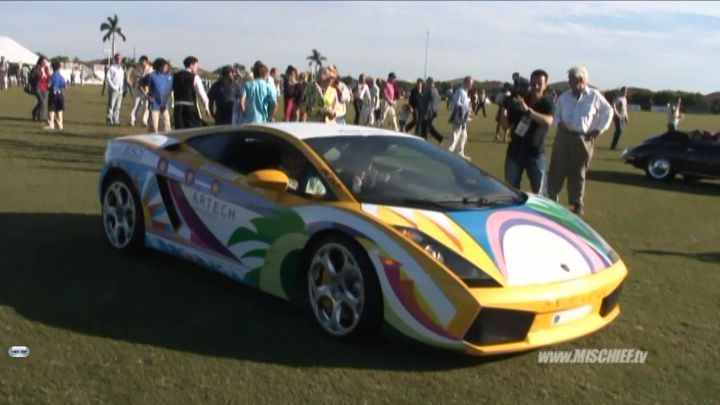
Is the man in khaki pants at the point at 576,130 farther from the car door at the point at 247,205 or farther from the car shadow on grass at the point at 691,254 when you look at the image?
the car door at the point at 247,205

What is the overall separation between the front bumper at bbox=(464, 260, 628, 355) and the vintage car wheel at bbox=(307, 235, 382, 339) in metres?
0.59

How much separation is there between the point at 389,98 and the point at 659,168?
29.4 feet

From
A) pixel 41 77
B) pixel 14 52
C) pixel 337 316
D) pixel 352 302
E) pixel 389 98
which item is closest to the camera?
pixel 352 302

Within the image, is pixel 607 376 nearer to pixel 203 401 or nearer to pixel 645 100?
pixel 203 401

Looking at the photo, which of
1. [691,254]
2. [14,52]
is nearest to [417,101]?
[691,254]

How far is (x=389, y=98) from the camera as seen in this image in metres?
22.1

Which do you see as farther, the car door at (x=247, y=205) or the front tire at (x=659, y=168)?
the front tire at (x=659, y=168)

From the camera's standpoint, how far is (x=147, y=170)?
238 inches

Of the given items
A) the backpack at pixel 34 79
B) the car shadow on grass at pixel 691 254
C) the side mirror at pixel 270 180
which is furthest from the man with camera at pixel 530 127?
the backpack at pixel 34 79

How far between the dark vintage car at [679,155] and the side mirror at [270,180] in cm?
1149

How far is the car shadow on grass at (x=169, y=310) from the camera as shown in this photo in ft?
14.5

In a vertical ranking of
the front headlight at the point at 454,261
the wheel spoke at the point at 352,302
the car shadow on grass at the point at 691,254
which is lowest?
the car shadow on grass at the point at 691,254

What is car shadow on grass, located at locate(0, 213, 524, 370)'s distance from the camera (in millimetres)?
4410

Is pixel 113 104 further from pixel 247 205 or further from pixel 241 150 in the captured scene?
pixel 247 205
